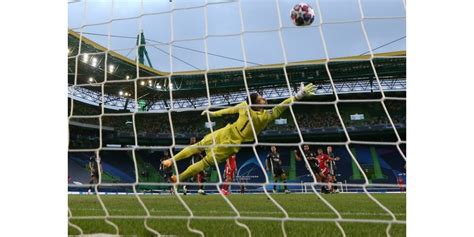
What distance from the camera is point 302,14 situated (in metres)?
4.21

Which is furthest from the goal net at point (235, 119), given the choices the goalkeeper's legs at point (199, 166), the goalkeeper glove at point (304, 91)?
the goalkeeper glove at point (304, 91)

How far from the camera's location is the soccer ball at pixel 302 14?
4219mm

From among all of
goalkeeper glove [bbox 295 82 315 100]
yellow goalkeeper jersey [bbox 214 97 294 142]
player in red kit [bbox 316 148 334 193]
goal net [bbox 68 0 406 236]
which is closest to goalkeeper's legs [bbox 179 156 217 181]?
goal net [bbox 68 0 406 236]

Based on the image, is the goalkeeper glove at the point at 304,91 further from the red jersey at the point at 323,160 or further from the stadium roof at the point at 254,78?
the red jersey at the point at 323,160

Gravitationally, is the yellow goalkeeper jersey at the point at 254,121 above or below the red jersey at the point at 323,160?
above

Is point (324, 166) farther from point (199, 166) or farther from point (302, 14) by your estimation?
point (302, 14)

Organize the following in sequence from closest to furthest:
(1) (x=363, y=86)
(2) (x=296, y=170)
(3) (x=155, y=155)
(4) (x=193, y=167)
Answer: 1. (4) (x=193, y=167)
2. (1) (x=363, y=86)
3. (2) (x=296, y=170)
4. (3) (x=155, y=155)

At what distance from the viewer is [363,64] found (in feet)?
33.3

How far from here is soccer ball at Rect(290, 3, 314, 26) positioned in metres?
4.22

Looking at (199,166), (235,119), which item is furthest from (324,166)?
(235,119)
